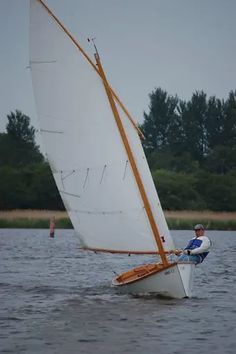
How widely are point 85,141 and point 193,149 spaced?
104 meters

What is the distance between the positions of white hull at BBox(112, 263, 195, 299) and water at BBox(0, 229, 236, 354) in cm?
29

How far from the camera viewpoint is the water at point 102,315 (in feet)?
57.1

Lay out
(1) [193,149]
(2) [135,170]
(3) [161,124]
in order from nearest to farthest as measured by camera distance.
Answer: (2) [135,170] < (1) [193,149] < (3) [161,124]

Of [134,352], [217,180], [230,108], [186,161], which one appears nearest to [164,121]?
[230,108]

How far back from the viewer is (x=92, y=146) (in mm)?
24875

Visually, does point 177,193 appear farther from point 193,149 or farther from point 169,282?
point 169,282

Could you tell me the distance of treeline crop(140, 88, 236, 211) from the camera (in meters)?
85.6

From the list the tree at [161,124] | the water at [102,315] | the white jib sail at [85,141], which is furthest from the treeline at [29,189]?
the white jib sail at [85,141]

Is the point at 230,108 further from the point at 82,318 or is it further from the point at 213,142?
the point at 82,318

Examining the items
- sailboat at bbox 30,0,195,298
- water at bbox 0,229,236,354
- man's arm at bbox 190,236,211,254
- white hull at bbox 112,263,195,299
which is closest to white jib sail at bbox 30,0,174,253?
sailboat at bbox 30,0,195,298

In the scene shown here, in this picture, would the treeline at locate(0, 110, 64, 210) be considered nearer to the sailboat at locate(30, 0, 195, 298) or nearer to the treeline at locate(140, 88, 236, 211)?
the treeline at locate(140, 88, 236, 211)

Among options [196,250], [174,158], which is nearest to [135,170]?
[196,250]

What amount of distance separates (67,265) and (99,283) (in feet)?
28.9

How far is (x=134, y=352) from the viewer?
1672 centimetres
